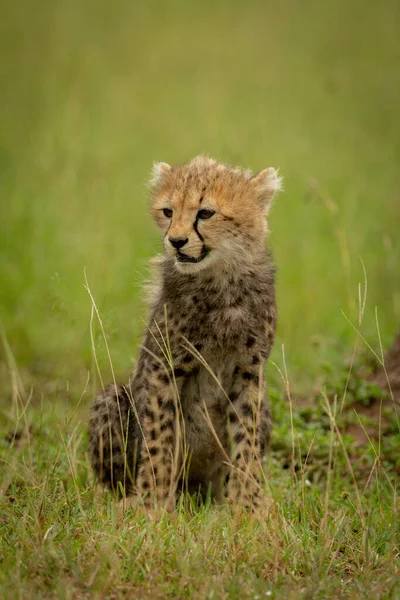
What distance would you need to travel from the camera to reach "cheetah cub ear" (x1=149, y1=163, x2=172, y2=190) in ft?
13.1

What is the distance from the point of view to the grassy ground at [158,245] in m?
2.99

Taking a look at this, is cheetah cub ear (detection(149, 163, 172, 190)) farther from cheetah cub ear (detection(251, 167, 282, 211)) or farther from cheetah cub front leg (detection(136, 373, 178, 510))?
cheetah cub front leg (detection(136, 373, 178, 510))

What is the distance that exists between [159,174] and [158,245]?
315mm

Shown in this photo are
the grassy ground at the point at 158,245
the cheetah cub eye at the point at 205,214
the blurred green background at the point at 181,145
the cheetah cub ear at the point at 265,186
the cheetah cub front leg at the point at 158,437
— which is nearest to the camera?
the grassy ground at the point at 158,245

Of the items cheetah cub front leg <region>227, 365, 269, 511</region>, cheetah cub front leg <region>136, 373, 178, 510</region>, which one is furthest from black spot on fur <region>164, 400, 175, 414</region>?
cheetah cub front leg <region>227, 365, 269, 511</region>

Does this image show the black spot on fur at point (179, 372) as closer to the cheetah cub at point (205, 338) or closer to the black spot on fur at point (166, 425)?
the cheetah cub at point (205, 338)

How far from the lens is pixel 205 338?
376 cm

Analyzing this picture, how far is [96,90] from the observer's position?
1190 centimetres

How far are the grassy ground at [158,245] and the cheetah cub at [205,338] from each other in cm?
18

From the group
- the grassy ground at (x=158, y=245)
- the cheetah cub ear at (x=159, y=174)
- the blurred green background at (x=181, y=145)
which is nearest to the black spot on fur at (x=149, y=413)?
the grassy ground at (x=158, y=245)

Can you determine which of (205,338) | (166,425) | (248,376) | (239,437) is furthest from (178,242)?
(239,437)

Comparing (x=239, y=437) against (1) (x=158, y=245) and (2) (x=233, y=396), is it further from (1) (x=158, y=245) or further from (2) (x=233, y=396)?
(1) (x=158, y=245)

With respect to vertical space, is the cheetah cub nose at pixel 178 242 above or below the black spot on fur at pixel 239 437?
above

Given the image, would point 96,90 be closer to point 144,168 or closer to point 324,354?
point 144,168
